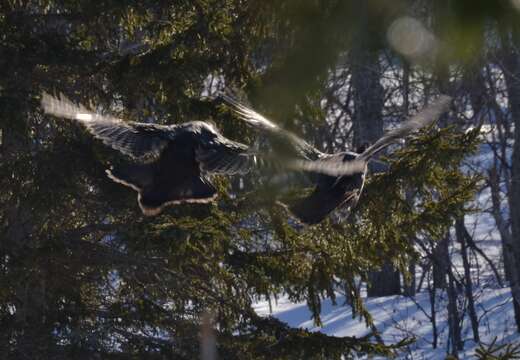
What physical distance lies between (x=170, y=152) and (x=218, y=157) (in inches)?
10.8

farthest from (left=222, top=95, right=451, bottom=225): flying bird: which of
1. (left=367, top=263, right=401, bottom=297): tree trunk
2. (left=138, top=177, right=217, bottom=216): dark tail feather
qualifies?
(left=367, top=263, right=401, bottom=297): tree trunk

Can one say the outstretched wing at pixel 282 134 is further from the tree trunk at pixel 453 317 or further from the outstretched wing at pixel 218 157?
the tree trunk at pixel 453 317

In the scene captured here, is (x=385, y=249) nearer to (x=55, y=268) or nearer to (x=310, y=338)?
(x=310, y=338)

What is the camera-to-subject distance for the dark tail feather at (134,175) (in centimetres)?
421

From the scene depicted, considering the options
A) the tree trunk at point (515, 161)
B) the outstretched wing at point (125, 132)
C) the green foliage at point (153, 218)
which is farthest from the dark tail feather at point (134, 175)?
the tree trunk at point (515, 161)

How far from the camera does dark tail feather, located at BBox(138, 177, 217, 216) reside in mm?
4066

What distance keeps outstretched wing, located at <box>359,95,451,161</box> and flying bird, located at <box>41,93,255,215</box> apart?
1.83ft

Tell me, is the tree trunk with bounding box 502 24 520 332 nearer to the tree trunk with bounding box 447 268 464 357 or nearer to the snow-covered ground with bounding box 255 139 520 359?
the snow-covered ground with bounding box 255 139 520 359

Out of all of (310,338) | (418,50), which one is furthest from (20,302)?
(418,50)

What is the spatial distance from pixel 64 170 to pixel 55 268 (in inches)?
35.4

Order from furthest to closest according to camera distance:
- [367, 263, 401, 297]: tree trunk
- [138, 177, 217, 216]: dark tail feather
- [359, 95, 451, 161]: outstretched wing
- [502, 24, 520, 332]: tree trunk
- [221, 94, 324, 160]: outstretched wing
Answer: [367, 263, 401, 297]: tree trunk < [502, 24, 520, 332]: tree trunk < [138, 177, 217, 216]: dark tail feather < [359, 95, 451, 161]: outstretched wing < [221, 94, 324, 160]: outstretched wing

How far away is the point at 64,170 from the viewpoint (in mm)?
5230

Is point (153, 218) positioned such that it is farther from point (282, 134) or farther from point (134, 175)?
point (282, 134)

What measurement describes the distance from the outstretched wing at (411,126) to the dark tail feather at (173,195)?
2.78 ft
